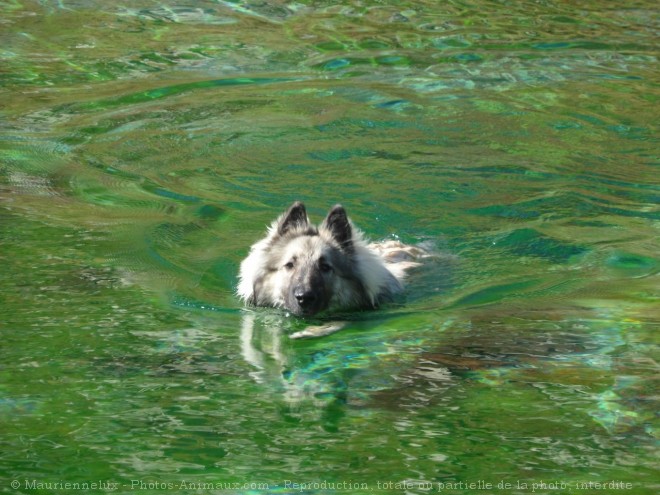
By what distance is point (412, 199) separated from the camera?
424 inches

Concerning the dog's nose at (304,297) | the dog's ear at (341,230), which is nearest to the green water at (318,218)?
the dog's nose at (304,297)

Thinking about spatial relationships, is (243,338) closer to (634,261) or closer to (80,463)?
(80,463)

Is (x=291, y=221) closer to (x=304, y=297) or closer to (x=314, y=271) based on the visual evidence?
(x=314, y=271)

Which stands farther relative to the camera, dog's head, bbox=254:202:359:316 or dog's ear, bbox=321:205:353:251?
dog's ear, bbox=321:205:353:251

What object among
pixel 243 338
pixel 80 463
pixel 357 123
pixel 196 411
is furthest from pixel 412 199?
pixel 80 463

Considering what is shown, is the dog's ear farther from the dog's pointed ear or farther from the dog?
the dog's pointed ear

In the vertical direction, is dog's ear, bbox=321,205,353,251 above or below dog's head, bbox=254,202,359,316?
above

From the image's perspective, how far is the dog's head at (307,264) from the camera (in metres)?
7.85

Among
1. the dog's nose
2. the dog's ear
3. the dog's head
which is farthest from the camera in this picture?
the dog's ear

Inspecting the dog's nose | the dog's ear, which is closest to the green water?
the dog's nose

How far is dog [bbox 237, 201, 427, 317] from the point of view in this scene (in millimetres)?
7918

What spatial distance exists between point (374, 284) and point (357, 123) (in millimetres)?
5030

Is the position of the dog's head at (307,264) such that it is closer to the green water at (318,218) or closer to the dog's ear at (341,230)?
the dog's ear at (341,230)

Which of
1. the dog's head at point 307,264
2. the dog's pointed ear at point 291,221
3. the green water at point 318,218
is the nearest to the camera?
the green water at point 318,218
